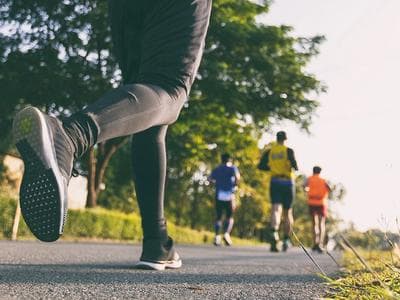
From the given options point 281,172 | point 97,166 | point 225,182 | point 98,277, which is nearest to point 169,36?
point 98,277

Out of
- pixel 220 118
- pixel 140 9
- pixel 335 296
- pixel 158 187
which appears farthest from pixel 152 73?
pixel 220 118

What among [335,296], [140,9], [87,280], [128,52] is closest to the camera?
[335,296]

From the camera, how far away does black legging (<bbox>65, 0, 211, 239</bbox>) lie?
2.00 meters

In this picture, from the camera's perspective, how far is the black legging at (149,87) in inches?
78.6

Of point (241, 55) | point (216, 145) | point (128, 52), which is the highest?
point (241, 55)

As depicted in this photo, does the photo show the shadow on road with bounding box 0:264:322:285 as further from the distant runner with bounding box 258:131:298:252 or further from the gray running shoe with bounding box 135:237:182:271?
the distant runner with bounding box 258:131:298:252

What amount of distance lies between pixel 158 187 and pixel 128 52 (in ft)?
2.32

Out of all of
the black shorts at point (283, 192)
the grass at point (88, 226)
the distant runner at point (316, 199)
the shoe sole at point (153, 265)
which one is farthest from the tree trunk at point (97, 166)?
the shoe sole at point (153, 265)

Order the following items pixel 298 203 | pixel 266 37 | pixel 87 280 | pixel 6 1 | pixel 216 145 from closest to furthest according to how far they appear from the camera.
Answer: pixel 87 280
pixel 6 1
pixel 266 37
pixel 216 145
pixel 298 203

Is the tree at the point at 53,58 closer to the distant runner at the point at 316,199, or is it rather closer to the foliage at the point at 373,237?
the distant runner at the point at 316,199

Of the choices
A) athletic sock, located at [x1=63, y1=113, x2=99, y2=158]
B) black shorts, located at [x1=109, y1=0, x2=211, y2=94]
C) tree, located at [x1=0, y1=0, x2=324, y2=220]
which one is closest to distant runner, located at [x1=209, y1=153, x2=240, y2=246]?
tree, located at [x1=0, y1=0, x2=324, y2=220]

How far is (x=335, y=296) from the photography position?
213 centimetres

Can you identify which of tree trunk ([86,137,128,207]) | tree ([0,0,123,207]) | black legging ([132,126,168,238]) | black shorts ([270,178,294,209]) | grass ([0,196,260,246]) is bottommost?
grass ([0,196,260,246])

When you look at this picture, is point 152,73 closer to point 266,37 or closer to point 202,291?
point 202,291
